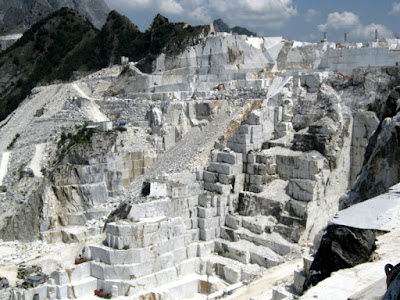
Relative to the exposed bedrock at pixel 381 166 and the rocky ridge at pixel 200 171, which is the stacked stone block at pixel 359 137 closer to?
the rocky ridge at pixel 200 171

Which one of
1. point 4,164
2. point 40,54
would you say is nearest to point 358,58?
point 4,164

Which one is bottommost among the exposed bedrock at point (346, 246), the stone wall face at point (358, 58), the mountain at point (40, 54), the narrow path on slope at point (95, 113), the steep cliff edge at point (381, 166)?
the exposed bedrock at point (346, 246)

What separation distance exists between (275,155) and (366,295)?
40.1 feet

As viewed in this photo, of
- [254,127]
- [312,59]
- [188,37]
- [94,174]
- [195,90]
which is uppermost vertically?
[188,37]

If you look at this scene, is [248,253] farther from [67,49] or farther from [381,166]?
[67,49]

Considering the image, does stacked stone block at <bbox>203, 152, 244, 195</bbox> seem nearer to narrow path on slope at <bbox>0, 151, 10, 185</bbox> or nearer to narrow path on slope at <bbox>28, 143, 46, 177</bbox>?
narrow path on slope at <bbox>28, 143, 46, 177</bbox>

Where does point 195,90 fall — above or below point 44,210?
above

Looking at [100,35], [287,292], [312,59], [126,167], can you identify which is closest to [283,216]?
[287,292]

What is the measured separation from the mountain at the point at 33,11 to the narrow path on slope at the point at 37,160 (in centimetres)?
3685

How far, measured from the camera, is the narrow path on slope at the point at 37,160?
21928 mm

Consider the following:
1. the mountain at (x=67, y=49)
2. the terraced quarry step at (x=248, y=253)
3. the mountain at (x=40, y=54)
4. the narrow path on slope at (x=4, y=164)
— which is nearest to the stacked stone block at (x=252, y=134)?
the terraced quarry step at (x=248, y=253)

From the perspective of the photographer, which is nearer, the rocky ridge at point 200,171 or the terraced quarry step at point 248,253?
the rocky ridge at point 200,171

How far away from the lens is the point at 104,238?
14.6m

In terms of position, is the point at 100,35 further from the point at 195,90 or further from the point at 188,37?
the point at 195,90
